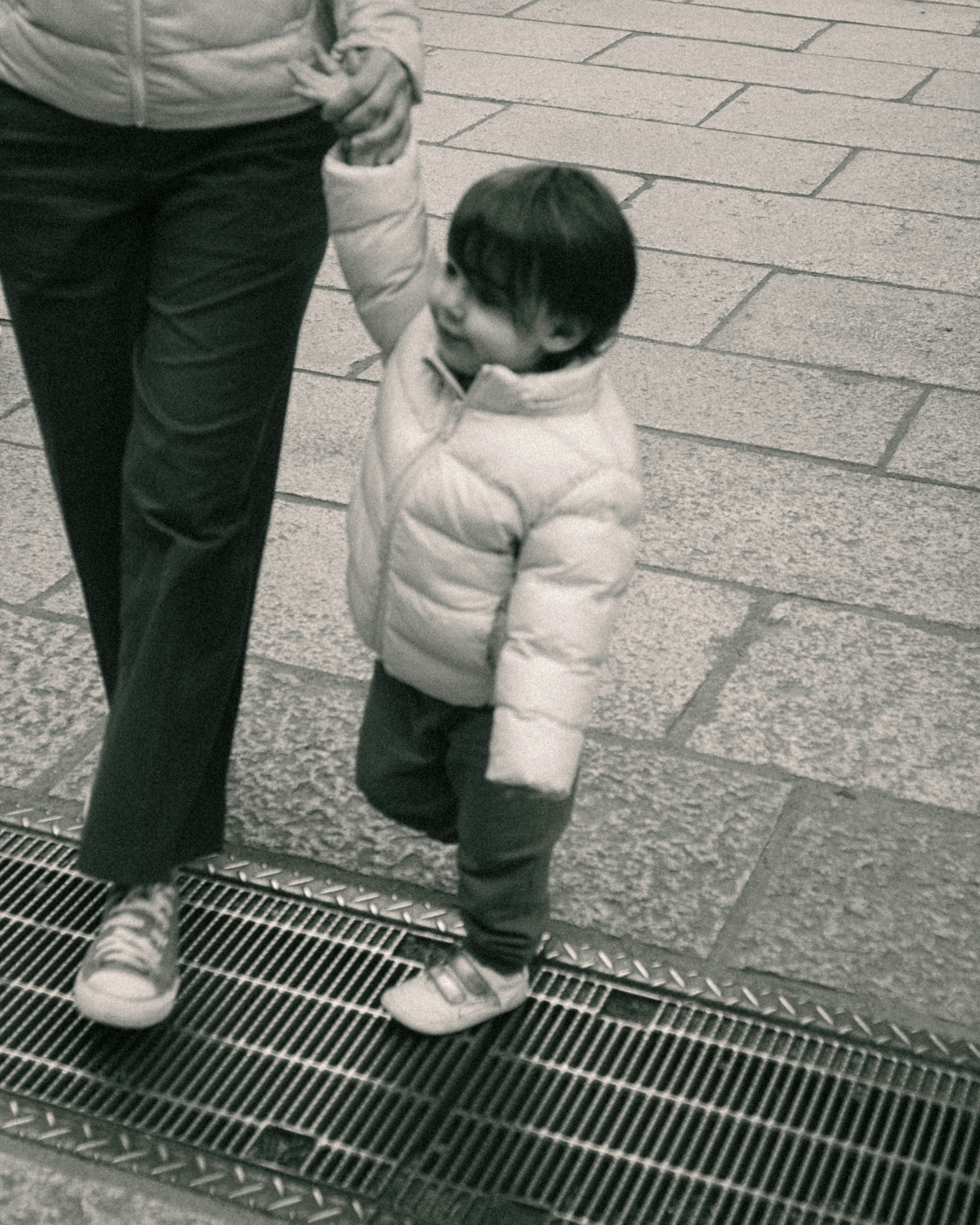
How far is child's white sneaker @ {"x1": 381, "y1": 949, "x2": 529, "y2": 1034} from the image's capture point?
8.60ft

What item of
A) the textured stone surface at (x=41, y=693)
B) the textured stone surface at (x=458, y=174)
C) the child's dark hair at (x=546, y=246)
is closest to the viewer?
the child's dark hair at (x=546, y=246)

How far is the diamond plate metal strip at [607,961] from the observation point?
8.69 feet

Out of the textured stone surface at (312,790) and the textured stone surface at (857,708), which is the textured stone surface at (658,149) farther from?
the textured stone surface at (312,790)

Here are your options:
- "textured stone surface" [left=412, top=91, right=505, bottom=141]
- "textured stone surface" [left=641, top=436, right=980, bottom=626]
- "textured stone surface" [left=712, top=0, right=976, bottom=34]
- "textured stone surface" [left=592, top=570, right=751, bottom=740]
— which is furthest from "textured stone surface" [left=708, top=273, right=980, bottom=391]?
"textured stone surface" [left=712, top=0, right=976, bottom=34]

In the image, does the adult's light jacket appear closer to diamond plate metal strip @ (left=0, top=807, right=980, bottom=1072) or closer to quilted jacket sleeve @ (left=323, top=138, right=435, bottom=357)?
quilted jacket sleeve @ (left=323, top=138, right=435, bottom=357)

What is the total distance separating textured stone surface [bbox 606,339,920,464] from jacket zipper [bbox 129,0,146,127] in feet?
7.81

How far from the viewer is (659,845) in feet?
9.91

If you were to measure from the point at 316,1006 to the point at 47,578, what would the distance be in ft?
4.61

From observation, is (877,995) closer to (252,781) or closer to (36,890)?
(252,781)

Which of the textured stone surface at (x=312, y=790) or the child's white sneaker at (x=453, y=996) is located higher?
the child's white sneaker at (x=453, y=996)

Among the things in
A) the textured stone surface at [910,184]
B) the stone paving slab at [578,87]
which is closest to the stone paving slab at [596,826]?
the textured stone surface at [910,184]

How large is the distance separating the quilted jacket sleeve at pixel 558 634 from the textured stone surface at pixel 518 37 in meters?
5.91

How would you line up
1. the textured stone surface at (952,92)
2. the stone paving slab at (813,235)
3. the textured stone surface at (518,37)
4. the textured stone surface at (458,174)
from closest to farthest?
1. the stone paving slab at (813,235)
2. the textured stone surface at (458,174)
3. the textured stone surface at (952,92)
4. the textured stone surface at (518,37)

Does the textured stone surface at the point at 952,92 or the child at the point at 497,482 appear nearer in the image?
the child at the point at 497,482
